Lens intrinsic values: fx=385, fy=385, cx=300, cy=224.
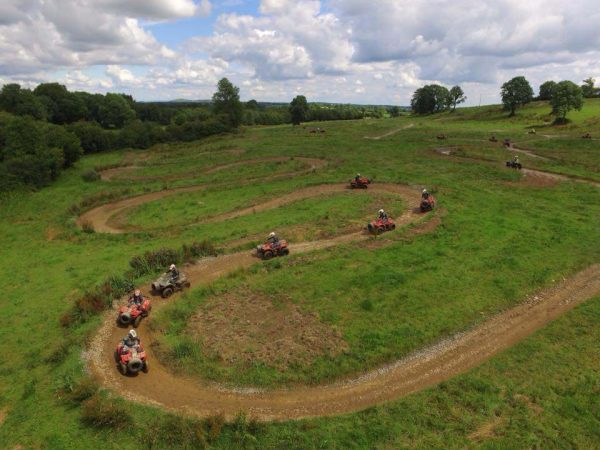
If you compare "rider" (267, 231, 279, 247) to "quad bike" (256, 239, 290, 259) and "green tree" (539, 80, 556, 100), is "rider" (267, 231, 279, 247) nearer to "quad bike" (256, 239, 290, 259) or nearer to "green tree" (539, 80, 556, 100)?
"quad bike" (256, 239, 290, 259)

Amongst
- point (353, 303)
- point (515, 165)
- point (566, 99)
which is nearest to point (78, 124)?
point (515, 165)

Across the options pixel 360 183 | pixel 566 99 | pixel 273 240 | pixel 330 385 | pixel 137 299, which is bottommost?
pixel 330 385

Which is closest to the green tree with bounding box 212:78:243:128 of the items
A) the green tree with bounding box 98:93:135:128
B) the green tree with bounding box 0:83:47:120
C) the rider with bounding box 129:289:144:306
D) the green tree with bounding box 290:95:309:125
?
the green tree with bounding box 290:95:309:125

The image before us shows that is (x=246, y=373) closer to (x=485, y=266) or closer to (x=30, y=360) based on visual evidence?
(x=30, y=360)

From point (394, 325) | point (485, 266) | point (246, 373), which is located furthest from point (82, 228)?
point (485, 266)

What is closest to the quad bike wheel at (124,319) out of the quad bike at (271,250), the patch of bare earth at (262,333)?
the patch of bare earth at (262,333)

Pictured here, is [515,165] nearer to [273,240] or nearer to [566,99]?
[273,240]
